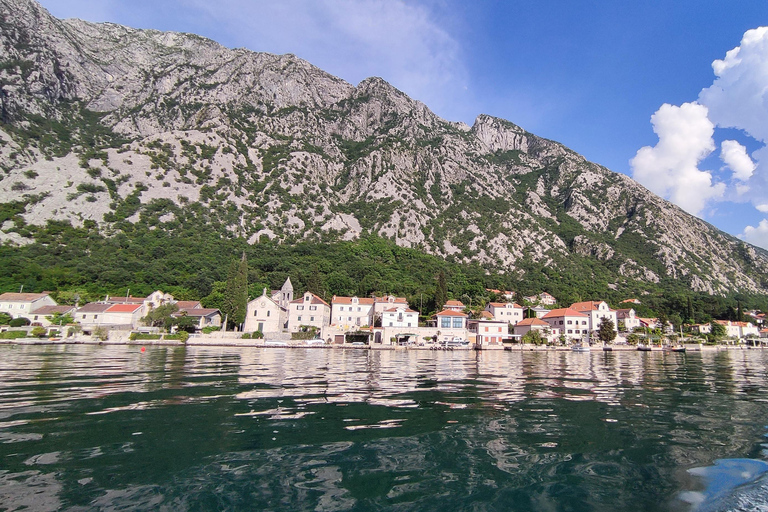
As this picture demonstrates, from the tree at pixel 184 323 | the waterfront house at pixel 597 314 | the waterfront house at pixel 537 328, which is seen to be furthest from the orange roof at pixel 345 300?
the waterfront house at pixel 597 314

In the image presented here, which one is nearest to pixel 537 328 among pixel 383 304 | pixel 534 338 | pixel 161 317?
pixel 534 338

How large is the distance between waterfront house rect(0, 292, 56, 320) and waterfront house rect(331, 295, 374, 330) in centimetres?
5309

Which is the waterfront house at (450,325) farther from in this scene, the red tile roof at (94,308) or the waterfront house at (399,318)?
the red tile roof at (94,308)

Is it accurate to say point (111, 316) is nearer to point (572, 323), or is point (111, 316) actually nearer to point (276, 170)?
point (276, 170)

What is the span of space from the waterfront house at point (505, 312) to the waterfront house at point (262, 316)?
50.2 m

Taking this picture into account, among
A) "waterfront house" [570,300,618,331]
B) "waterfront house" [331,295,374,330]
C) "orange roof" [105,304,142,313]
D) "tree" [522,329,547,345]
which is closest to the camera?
"orange roof" [105,304,142,313]

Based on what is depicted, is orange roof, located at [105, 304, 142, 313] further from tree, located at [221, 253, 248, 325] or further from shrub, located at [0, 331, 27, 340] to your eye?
tree, located at [221, 253, 248, 325]

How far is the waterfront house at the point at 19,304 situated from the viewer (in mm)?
65562

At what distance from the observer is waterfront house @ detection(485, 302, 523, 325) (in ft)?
294

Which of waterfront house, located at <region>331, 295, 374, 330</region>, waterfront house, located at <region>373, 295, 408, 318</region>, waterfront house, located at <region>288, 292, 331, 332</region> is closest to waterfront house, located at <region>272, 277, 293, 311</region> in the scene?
waterfront house, located at <region>288, 292, 331, 332</region>

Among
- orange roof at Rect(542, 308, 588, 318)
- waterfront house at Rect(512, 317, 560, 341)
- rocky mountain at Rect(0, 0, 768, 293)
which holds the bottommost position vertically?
waterfront house at Rect(512, 317, 560, 341)

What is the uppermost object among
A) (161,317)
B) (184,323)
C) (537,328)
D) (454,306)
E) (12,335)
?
(454,306)

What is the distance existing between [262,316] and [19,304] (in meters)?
42.3

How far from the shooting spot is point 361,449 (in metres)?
7.24
